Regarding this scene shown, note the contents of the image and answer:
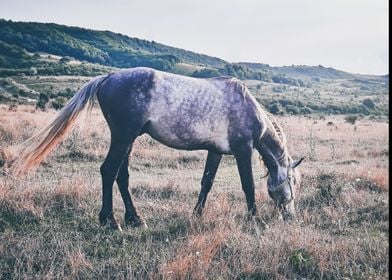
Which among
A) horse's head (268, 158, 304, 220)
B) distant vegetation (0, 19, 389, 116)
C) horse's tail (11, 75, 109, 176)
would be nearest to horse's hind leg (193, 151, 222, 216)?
horse's head (268, 158, 304, 220)

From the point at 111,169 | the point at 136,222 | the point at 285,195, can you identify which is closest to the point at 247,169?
the point at 285,195

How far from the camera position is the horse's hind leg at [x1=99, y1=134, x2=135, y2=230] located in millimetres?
5578

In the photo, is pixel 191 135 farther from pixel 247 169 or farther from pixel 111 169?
pixel 111 169

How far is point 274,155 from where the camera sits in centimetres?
662

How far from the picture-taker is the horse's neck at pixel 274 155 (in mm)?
6562

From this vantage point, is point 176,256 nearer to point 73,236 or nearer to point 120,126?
point 73,236

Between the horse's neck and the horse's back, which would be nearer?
the horse's back

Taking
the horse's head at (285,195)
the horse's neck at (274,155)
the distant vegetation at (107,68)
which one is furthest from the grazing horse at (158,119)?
the distant vegetation at (107,68)

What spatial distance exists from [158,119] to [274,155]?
2092 millimetres

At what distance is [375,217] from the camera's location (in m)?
6.58

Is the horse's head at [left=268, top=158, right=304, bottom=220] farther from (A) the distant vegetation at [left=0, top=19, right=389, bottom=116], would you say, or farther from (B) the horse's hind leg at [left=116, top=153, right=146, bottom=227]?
(A) the distant vegetation at [left=0, top=19, right=389, bottom=116]

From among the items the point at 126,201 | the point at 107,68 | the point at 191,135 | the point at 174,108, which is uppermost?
the point at 107,68

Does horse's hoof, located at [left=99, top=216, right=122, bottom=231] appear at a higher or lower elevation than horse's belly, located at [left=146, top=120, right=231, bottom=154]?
lower

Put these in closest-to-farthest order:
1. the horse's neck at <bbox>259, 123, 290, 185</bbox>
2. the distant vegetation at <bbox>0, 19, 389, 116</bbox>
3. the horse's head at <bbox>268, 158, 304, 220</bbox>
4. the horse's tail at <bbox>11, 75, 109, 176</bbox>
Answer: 1. the horse's tail at <bbox>11, 75, 109, 176</bbox>
2. the horse's head at <bbox>268, 158, 304, 220</bbox>
3. the horse's neck at <bbox>259, 123, 290, 185</bbox>
4. the distant vegetation at <bbox>0, 19, 389, 116</bbox>
